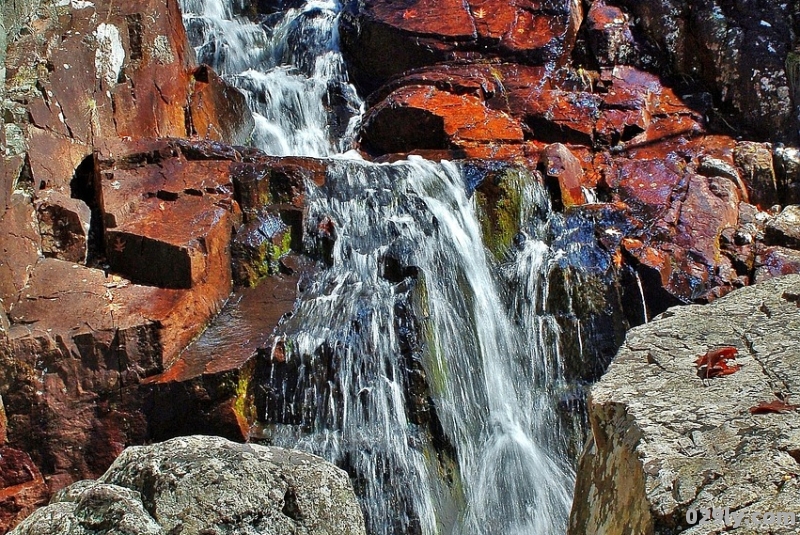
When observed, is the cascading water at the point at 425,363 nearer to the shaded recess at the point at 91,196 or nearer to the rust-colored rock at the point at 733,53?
the shaded recess at the point at 91,196

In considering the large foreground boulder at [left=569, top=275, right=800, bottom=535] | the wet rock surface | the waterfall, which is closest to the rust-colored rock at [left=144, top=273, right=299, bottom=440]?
the wet rock surface

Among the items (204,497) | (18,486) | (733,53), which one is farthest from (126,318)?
(733,53)

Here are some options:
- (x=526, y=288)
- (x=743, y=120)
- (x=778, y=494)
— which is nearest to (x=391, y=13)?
(x=743, y=120)

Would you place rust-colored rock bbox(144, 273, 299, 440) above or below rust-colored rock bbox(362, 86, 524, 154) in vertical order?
below

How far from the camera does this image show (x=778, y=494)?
2027mm

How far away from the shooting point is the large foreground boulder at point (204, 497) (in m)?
2.27

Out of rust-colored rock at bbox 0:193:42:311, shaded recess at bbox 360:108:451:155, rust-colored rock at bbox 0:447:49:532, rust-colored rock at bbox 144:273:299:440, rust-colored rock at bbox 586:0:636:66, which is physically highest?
rust-colored rock at bbox 586:0:636:66

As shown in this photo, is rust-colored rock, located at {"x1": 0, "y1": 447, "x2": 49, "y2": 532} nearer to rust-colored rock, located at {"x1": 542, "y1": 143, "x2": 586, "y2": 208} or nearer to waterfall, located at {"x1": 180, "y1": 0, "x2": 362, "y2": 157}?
waterfall, located at {"x1": 180, "y1": 0, "x2": 362, "y2": 157}

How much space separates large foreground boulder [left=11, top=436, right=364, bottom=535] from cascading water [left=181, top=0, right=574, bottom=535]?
10.0 feet

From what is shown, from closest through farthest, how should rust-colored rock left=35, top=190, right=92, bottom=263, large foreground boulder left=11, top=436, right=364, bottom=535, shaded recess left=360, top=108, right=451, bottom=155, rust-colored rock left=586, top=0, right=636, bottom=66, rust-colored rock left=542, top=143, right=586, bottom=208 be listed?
large foreground boulder left=11, top=436, right=364, bottom=535
rust-colored rock left=35, top=190, right=92, bottom=263
rust-colored rock left=542, top=143, right=586, bottom=208
shaded recess left=360, top=108, right=451, bottom=155
rust-colored rock left=586, top=0, right=636, bottom=66

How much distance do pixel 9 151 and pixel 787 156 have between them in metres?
7.71

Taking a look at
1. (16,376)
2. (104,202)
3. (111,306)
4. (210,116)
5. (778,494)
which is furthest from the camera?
(210,116)

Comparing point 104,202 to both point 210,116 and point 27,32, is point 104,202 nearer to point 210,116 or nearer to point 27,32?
point 27,32

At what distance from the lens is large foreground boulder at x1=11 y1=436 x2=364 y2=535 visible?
89.4 inches
